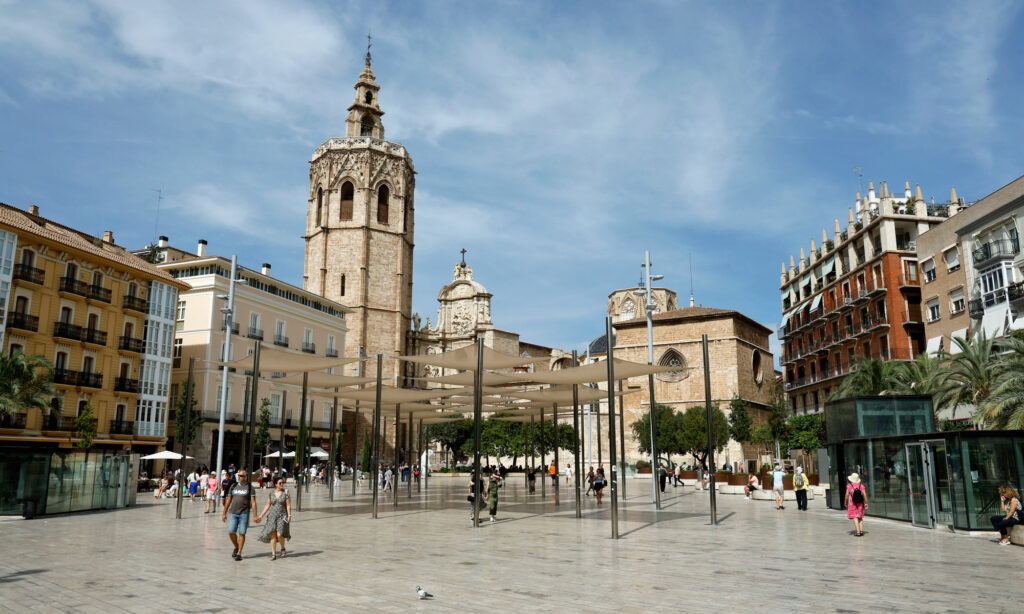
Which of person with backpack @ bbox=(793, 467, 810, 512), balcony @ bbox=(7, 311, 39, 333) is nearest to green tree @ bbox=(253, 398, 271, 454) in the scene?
balcony @ bbox=(7, 311, 39, 333)

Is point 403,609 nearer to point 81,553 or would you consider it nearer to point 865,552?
point 81,553

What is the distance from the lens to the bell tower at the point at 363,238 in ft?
213

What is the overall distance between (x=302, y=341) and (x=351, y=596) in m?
48.4

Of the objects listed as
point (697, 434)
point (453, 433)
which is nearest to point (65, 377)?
point (453, 433)

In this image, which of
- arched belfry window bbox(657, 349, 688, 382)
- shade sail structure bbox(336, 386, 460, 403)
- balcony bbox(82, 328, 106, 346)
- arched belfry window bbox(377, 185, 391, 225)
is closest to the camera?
shade sail structure bbox(336, 386, 460, 403)

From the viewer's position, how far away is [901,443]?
54.9ft

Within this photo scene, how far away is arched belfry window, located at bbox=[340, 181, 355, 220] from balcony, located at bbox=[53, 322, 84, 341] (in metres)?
32.7

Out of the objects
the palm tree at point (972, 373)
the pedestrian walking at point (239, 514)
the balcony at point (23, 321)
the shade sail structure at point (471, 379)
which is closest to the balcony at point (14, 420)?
the balcony at point (23, 321)

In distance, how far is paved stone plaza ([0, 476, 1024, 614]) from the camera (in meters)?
7.59

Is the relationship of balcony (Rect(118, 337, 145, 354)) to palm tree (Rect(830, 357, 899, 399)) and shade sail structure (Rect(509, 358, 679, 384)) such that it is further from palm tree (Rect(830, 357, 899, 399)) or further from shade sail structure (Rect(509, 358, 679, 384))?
palm tree (Rect(830, 357, 899, 399))

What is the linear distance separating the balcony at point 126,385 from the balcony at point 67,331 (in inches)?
130

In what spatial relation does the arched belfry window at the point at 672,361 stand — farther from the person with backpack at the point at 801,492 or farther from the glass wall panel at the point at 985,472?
the glass wall panel at the point at 985,472

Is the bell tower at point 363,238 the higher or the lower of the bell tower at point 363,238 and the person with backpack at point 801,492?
the higher

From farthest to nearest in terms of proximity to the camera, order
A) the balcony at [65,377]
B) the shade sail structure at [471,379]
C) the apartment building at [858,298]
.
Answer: the apartment building at [858,298]
the balcony at [65,377]
the shade sail structure at [471,379]
